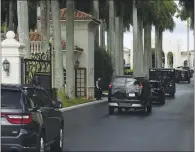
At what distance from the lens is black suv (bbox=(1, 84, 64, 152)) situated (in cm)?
1021

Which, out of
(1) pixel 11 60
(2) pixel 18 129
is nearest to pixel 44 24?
(1) pixel 11 60

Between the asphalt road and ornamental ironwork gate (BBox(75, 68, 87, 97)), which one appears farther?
ornamental ironwork gate (BBox(75, 68, 87, 97))

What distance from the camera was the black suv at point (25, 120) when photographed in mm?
10211

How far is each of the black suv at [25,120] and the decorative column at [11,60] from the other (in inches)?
356

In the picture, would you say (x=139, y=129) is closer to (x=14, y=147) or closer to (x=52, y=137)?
(x=52, y=137)

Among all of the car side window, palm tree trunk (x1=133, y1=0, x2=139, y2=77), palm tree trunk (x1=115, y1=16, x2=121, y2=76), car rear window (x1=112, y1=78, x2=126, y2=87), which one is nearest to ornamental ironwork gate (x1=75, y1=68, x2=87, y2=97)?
palm tree trunk (x1=115, y1=16, x2=121, y2=76)

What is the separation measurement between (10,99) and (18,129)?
0.87m

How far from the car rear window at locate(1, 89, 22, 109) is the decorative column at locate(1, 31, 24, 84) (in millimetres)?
9839

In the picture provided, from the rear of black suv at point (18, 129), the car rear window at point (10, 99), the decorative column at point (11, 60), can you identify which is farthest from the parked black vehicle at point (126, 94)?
the rear of black suv at point (18, 129)

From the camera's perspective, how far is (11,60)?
21.2 metres

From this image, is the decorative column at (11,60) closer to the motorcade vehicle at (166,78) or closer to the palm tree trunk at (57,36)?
the palm tree trunk at (57,36)

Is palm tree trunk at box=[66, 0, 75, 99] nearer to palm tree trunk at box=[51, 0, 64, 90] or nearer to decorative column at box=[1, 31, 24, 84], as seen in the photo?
palm tree trunk at box=[51, 0, 64, 90]

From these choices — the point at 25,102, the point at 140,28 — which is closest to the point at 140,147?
the point at 25,102

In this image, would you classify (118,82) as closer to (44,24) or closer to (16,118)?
(44,24)
